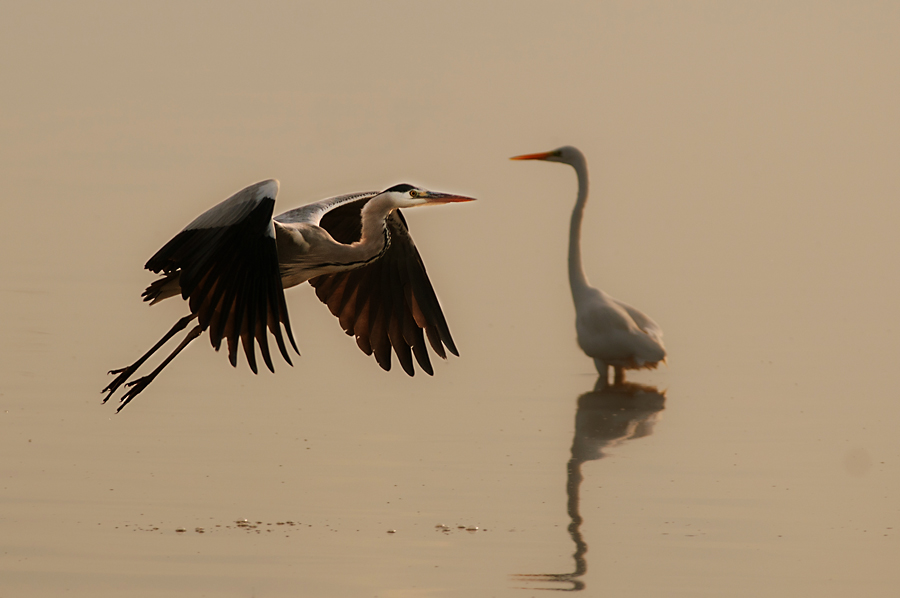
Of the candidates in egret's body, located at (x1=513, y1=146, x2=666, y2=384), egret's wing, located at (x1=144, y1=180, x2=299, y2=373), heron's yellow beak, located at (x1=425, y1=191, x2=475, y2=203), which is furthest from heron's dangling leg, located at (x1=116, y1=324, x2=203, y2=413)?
egret's body, located at (x1=513, y1=146, x2=666, y2=384)

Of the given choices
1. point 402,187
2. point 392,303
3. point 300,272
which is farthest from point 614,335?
point 300,272

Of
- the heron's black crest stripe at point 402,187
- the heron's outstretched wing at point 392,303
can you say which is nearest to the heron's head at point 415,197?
the heron's black crest stripe at point 402,187

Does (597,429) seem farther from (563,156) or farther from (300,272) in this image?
(563,156)

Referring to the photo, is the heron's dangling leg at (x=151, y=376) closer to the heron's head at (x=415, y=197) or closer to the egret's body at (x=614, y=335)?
the heron's head at (x=415, y=197)

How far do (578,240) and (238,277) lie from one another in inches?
312

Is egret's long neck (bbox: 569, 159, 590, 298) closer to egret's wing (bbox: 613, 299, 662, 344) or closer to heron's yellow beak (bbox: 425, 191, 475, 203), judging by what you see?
egret's wing (bbox: 613, 299, 662, 344)

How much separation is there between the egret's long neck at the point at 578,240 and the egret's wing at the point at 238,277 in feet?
23.0

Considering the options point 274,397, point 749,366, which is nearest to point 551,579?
point 274,397

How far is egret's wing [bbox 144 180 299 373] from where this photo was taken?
18.5 feet

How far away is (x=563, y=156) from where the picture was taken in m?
14.5

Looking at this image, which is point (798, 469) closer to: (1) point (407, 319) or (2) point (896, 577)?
(2) point (896, 577)

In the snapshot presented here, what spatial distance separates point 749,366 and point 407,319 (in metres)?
6.56

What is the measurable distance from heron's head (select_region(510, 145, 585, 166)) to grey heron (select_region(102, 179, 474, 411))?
6811 millimetres

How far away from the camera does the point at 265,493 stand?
300 inches
